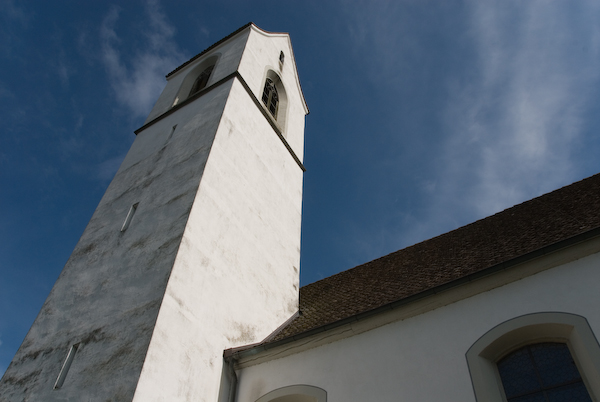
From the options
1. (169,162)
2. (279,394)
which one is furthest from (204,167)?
(279,394)

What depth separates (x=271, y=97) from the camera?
15328mm

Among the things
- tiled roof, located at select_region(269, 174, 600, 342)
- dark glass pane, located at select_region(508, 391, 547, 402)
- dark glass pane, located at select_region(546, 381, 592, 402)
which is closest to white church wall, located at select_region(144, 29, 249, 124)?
tiled roof, located at select_region(269, 174, 600, 342)

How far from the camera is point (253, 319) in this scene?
8.70m

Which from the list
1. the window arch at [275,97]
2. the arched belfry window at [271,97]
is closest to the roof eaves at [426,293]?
the window arch at [275,97]

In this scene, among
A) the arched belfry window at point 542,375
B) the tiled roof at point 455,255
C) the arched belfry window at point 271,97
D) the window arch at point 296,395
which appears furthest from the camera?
the arched belfry window at point 271,97

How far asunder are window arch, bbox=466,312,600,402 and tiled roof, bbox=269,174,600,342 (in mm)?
919

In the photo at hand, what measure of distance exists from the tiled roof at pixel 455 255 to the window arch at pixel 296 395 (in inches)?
33.0

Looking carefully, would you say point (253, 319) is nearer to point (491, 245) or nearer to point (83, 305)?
point (83, 305)

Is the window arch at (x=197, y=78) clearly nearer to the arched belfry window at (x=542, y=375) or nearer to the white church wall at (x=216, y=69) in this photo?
the white church wall at (x=216, y=69)

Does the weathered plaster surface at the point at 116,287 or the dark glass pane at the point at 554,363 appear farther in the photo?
the weathered plaster surface at the point at 116,287

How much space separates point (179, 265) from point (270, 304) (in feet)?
8.48

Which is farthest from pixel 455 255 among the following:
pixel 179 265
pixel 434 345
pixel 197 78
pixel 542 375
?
pixel 197 78

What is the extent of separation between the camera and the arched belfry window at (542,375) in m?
5.35

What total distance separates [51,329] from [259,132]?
257 inches
